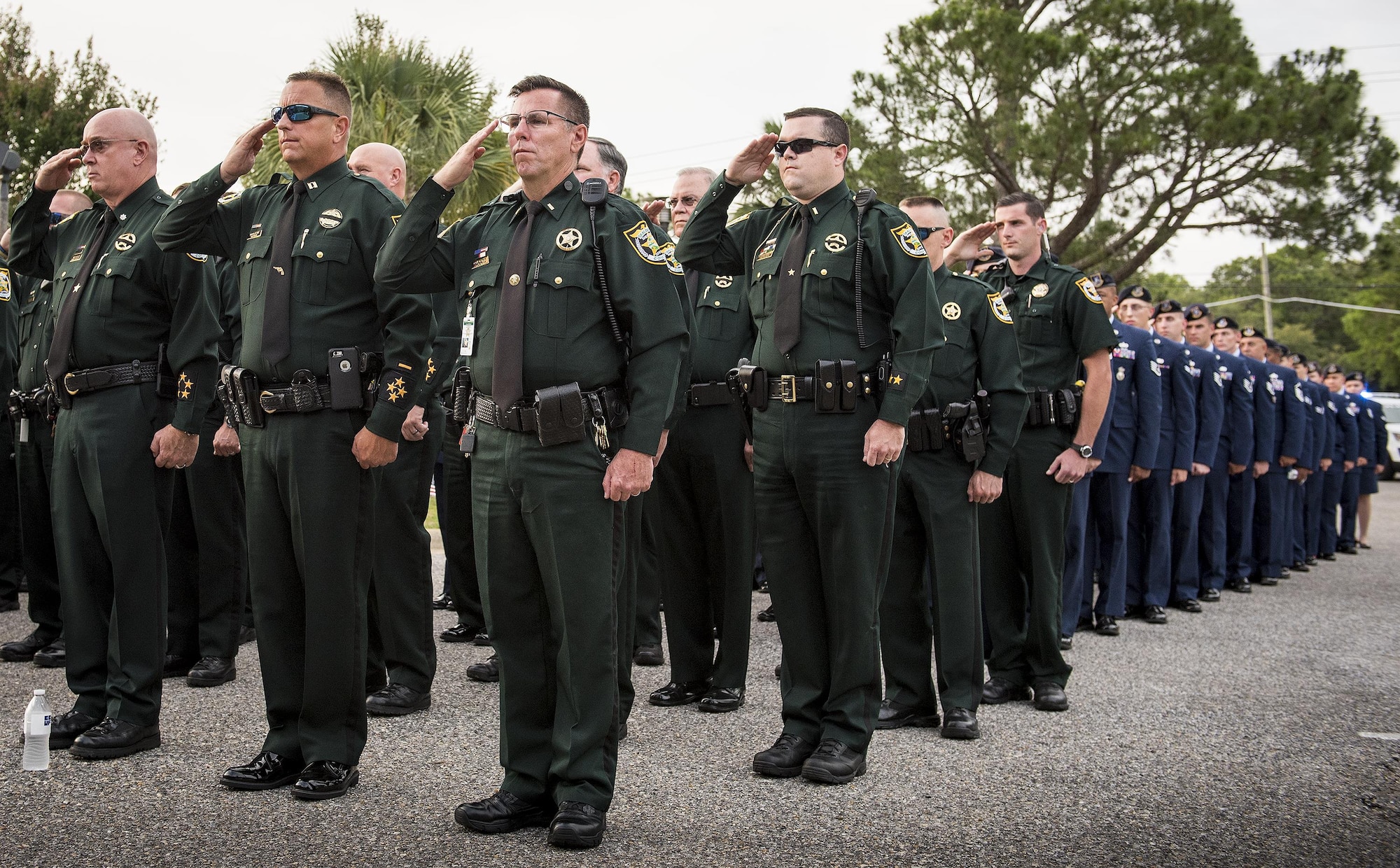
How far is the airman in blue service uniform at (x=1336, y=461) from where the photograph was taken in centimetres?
1343

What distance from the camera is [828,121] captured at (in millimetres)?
4660

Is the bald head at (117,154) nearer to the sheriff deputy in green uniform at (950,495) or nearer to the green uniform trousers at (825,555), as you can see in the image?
the green uniform trousers at (825,555)

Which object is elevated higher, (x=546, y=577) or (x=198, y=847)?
(x=546, y=577)

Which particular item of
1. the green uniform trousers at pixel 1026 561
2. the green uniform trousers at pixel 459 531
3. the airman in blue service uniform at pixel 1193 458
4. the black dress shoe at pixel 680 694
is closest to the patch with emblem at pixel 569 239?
the black dress shoe at pixel 680 694

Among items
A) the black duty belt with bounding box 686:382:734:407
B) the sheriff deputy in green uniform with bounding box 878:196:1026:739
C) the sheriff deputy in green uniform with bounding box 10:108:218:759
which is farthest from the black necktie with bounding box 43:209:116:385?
the sheriff deputy in green uniform with bounding box 878:196:1026:739

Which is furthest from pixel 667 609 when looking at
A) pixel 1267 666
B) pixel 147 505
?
pixel 1267 666

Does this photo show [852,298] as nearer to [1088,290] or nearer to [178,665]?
[1088,290]

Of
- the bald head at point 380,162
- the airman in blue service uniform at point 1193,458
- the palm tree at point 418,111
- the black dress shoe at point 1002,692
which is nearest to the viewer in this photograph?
the black dress shoe at point 1002,692

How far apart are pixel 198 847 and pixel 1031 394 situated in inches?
168

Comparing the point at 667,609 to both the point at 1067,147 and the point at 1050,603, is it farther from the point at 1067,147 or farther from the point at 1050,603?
the point at 1067,147

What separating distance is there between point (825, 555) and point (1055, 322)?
93.4 inches

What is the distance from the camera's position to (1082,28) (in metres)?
19.1

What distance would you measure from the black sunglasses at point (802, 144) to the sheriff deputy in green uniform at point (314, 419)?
4.73ft

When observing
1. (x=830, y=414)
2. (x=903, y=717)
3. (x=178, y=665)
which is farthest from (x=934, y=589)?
(x=178, y=665)
